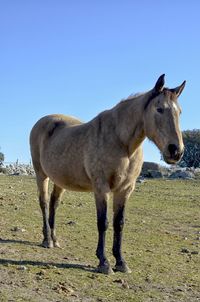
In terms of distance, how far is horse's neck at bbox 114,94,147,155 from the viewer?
693 cm

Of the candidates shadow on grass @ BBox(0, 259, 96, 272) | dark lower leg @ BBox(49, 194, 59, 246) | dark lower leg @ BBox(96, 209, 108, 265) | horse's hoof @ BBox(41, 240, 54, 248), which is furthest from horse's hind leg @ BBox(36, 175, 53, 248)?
dark lower leg @ BBox(96, 209, 108, 265)

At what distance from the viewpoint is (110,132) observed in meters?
7.14

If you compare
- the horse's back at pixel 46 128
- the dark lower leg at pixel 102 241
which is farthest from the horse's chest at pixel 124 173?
the horse's back at pixel 46 128

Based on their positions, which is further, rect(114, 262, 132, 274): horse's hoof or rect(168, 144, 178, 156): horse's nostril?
rect(114, 262, 132, 274): horse's hoof

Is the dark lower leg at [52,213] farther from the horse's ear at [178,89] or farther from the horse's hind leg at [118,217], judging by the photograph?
the horse's ear at [178,89]

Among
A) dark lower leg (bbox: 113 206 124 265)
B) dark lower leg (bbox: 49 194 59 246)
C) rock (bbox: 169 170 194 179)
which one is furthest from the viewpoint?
rock (bbox: 169 170 194 179)

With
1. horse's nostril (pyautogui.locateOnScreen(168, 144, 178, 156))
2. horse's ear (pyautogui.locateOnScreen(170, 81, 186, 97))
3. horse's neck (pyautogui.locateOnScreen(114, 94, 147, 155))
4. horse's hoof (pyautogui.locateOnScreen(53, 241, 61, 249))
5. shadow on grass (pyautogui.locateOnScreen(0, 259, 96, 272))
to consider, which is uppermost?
horse's ear (pyautogui.locateOnScreen(170, 81, 186, 97))

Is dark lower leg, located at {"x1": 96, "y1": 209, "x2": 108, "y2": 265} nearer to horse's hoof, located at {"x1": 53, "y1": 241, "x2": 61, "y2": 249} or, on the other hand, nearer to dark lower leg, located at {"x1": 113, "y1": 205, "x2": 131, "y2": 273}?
dark lower leg, located at {"x1": 113, "y1": 205, "x2": 131, "y2": 273}

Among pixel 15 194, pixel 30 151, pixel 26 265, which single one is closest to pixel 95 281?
pixel 26 265

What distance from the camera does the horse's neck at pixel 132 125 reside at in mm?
6930

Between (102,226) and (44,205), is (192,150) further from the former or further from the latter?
(102,226)

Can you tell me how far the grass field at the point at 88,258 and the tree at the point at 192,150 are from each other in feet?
139

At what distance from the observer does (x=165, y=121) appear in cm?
639

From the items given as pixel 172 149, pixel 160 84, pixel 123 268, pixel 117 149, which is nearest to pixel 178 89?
pixel 160 84
